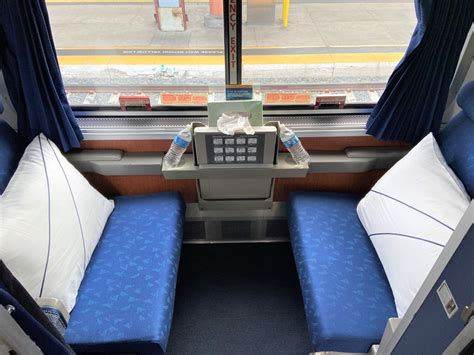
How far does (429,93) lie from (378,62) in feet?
1.24

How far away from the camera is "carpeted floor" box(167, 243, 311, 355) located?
1.71 meters

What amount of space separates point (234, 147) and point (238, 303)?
0.82 metres

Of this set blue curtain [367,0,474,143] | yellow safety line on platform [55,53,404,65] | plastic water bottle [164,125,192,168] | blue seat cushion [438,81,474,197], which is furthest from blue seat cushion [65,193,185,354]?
blue seat cushion [438,81,474,197]

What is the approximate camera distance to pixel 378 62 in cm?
190

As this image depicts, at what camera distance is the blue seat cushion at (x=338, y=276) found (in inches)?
50.7

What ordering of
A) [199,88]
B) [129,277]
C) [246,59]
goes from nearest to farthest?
[129,277] → [246,59] → [199,88]

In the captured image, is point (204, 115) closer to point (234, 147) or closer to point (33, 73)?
point (234, 147)

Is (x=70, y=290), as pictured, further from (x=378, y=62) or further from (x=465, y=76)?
(x=465, y=76)

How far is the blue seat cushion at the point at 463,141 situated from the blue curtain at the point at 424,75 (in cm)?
9

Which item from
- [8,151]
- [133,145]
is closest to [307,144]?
[133,145]

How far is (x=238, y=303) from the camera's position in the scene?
1.87 meters

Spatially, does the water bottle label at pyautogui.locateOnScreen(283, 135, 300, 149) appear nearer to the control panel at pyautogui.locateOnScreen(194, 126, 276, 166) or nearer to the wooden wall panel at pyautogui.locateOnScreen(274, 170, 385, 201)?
the control panel at pyautogui.locateOnScreen(194, 126, 276, 166)

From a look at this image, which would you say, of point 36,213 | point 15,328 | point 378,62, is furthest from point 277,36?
point 15,328

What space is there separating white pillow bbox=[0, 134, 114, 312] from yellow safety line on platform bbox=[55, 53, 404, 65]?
0.48 metres
